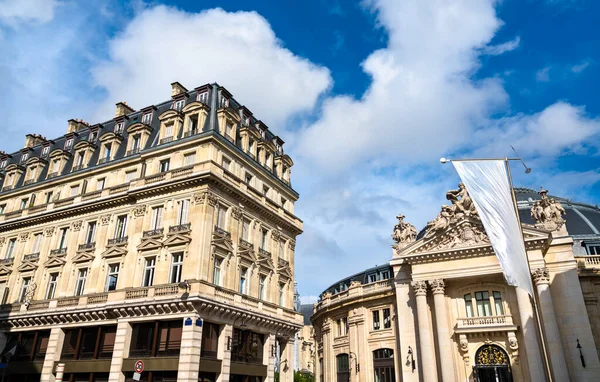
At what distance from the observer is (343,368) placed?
4838 centimetres

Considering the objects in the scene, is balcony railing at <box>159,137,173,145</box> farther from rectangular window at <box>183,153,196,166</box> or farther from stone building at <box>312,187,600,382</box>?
stone building at <box>312,187,600,382</box>

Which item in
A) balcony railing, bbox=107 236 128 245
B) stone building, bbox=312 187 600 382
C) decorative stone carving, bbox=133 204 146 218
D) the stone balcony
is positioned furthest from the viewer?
the stone balcony

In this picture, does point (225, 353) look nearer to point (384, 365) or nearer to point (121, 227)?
point (121, 227)

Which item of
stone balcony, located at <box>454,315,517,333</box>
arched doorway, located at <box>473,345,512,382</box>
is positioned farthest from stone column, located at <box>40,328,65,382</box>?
arched doorway, located at <box>473,345,512,382</box>

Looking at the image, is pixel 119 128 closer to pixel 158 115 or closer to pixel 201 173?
pixel 158 115

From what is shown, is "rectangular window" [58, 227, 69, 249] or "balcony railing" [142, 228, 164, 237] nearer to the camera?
"balcony railing" [142, 228, 164, 237]

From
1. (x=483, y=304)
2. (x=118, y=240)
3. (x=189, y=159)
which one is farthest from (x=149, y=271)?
(x=483, y=304)

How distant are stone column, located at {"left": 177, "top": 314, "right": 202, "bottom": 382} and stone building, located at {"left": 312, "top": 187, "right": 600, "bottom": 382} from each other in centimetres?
1952

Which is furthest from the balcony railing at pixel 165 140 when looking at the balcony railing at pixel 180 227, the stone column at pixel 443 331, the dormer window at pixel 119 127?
the stone column at pixel 443 331

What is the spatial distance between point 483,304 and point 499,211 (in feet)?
83.8

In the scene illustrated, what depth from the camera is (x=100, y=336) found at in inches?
1324

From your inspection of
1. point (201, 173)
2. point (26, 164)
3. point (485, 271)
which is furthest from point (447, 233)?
point (26, 164)

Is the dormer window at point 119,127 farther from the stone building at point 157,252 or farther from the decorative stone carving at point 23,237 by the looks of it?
the decorative stone carving at point 23,237

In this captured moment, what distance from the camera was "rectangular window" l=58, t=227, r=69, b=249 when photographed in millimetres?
40188
